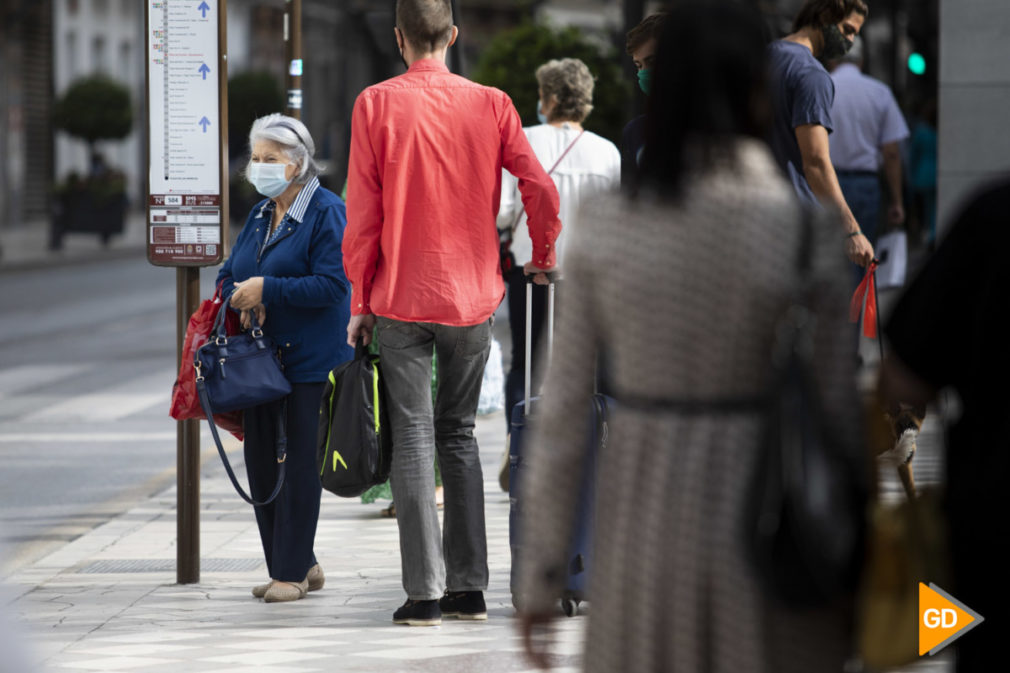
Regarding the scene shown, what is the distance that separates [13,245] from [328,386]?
105 feet

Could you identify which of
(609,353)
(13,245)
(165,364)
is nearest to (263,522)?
(609,353)

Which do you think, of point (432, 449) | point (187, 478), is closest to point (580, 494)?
point (432, 449)

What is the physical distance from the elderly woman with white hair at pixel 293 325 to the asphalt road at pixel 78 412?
1.42 metres

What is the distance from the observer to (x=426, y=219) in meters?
5.39

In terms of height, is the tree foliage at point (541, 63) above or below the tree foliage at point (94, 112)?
below

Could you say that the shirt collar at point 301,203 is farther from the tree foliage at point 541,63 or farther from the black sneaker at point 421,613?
the tree foliage at point 541,63

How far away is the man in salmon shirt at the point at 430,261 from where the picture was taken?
5371mm

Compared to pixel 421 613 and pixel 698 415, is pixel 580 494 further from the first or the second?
pixel 698 415

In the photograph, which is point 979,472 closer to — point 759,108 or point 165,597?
point 759,108

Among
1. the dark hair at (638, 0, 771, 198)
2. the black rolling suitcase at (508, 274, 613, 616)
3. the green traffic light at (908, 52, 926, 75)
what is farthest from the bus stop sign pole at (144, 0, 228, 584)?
the green traffic light at (908, 52, 926, 75)

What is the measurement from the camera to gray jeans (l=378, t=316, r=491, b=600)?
17.6ft

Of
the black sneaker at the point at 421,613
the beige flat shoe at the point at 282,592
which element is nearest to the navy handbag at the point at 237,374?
the beige flat shoe at the point at 282,592

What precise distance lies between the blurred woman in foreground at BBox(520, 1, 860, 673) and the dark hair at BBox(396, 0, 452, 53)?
2.88m

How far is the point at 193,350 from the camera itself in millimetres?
5957
